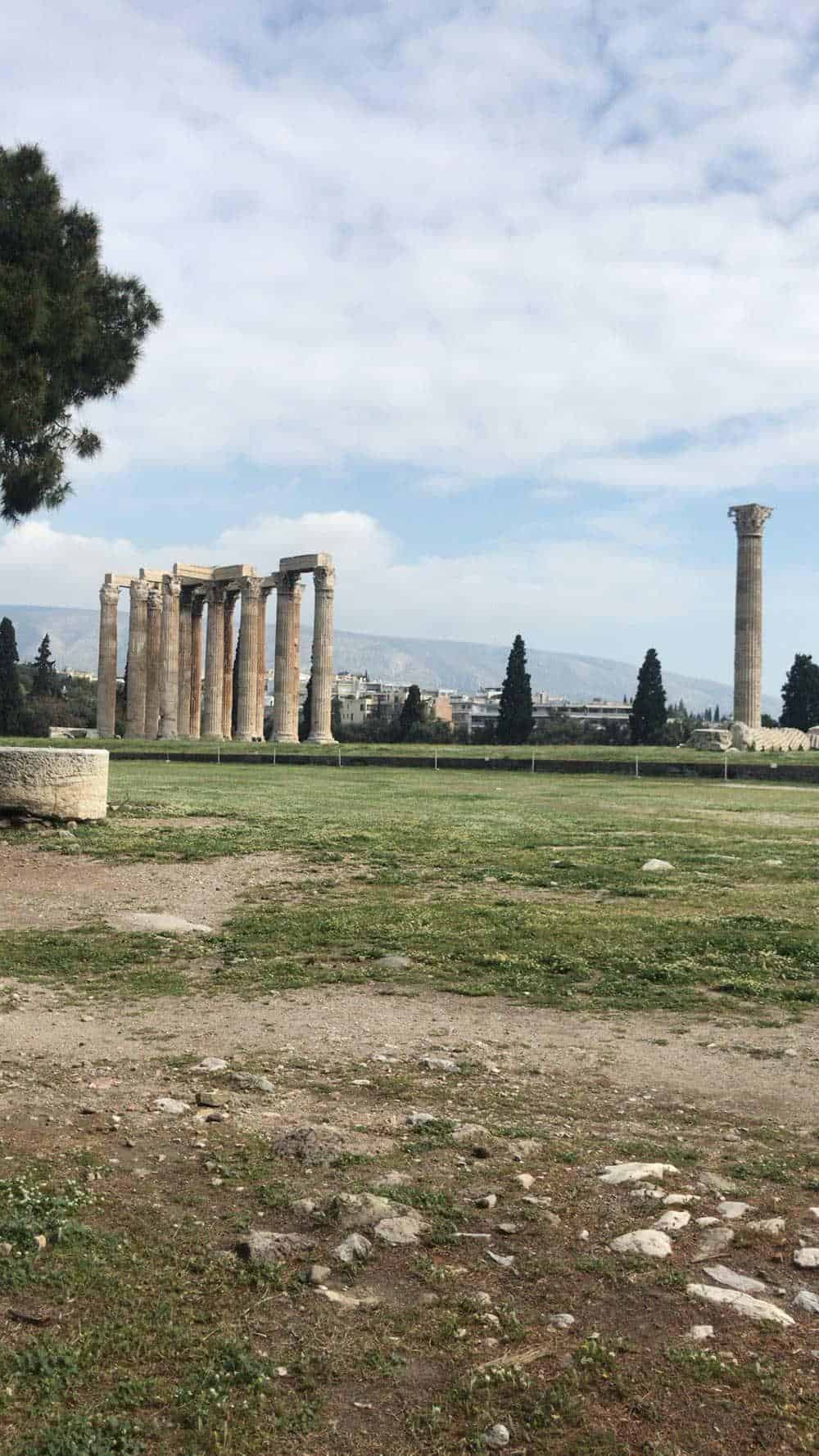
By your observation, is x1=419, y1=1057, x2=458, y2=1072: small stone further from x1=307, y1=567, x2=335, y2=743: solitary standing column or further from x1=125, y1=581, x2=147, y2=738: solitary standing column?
x1=125, y1=581, x2=147, y2=738: solitary standing column

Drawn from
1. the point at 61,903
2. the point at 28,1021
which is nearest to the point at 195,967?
the point at 28,1021

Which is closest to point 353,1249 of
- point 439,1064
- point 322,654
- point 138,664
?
point 439,1064

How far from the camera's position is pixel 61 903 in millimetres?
11461

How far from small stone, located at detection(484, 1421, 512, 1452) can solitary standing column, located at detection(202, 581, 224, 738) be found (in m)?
71.2

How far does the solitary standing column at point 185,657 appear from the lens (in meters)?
75.4

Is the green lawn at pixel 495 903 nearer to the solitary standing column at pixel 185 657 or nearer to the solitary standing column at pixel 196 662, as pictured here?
the solitary standing column at pixel 185 657

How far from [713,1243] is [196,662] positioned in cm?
7446

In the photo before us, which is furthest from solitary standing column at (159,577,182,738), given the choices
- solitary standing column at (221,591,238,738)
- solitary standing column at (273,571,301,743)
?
solitary standing column at (273,571,301,743)

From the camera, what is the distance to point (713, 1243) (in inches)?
162

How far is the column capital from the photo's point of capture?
58250mm

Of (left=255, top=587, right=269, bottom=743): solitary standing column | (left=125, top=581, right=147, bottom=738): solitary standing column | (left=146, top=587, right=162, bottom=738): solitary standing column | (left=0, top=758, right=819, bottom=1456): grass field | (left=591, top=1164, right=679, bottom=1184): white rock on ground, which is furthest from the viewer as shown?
(left=146, top=587, right=162, bottom=738): solitary standing column

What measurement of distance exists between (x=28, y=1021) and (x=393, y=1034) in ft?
7.26

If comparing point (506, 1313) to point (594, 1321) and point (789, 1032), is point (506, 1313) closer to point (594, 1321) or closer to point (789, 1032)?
point (594, 1321)

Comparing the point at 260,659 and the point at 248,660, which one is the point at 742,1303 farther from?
the point at 260,659
